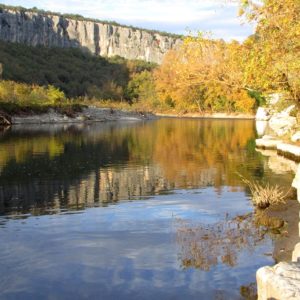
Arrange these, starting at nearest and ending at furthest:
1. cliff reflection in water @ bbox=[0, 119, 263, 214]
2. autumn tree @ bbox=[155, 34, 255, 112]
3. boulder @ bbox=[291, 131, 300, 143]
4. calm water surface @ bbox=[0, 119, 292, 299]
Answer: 1. calm water surface @ bbox=[0, 119, 292, 299]
2. autumn tree @ bbox=[155, 34, 255, 112]
3. cliff reflection in water @ bbox=[0, 119, 263, 214]
4. boulder @ bbox=[291, 131, 300, 143]

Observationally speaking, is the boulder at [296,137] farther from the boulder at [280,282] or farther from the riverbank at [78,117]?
the riverbank at [78,117]

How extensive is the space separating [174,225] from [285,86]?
18.4ft

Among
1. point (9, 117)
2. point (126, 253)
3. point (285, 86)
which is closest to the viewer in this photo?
point (126, 253)

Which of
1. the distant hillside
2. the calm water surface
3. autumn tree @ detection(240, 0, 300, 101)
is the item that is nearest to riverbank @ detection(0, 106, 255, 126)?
the distant hillside

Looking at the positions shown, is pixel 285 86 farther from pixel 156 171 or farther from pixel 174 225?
pixel 156 171

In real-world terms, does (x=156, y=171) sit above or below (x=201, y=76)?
below

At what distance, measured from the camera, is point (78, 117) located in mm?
79812

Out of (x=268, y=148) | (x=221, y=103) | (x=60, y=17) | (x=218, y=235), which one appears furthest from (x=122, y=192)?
(x=60, y=17)

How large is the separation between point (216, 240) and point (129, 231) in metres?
2.39

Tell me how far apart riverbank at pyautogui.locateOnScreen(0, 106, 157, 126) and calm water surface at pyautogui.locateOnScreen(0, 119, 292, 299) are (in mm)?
43821

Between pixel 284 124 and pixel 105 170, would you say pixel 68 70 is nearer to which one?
pixel 284 124

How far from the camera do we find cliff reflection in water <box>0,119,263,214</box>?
18.5m

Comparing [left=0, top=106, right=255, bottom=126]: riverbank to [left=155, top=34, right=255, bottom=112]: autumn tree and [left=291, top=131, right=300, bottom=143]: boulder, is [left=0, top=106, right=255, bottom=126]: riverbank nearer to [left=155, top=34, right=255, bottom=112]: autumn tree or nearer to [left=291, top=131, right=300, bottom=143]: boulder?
[left=291, top=131, right=300, bottom=143]: boulder

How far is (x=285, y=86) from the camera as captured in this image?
15.9m
